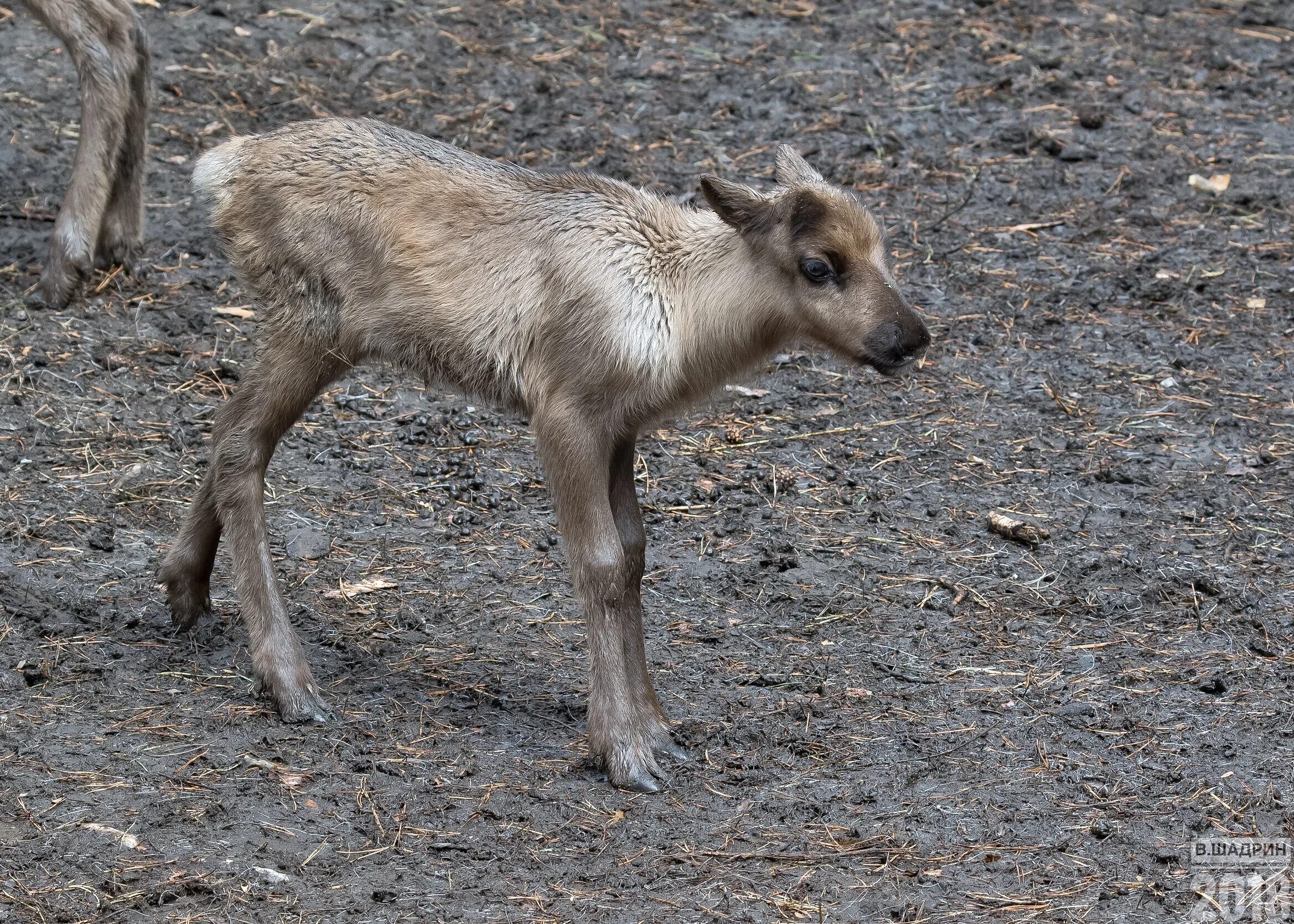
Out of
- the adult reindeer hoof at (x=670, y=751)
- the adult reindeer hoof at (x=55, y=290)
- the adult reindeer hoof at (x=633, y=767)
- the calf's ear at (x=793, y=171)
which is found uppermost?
the calf's ear at (x=793, y=171)

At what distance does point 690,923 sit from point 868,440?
372 centimetres

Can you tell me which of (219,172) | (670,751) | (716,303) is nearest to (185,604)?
(219,172)

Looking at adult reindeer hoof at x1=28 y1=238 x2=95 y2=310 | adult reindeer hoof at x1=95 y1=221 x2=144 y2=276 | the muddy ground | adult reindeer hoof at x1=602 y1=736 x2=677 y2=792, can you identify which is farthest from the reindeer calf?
adult reindeer hoof at x1=95 y1=221 x2=144 y2=276

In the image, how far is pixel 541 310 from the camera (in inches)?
210

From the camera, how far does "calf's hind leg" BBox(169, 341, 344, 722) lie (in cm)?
557

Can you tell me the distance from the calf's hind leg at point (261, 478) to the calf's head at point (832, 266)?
1.67 metres

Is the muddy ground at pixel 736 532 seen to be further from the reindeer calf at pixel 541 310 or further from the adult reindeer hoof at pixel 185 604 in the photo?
the reindeer calf at pixel 541 310

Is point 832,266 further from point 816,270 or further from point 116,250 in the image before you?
point 116,250

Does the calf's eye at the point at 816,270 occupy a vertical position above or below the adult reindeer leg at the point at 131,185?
above

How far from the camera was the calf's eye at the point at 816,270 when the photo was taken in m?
Answer: 5.14

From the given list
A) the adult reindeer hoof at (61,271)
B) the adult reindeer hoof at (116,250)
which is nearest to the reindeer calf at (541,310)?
the adult reindeer hoof at (61,271)

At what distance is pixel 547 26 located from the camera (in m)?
11.3

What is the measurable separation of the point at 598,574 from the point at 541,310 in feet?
3.16

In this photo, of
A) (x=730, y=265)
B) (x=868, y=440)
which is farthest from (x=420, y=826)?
(x=868, y=440)
